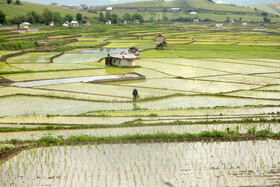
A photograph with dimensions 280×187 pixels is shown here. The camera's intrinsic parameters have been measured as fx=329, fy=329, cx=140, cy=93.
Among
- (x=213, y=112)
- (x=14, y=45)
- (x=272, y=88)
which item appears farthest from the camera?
(x=14, y=45)

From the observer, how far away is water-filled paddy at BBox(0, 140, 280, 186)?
674 centimetres

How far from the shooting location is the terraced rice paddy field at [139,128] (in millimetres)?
7086

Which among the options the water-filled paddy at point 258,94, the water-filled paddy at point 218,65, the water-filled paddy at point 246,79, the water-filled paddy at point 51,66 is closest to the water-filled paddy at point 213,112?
the water-filled paddy at point 258,94

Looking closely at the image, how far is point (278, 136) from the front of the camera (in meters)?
9.51

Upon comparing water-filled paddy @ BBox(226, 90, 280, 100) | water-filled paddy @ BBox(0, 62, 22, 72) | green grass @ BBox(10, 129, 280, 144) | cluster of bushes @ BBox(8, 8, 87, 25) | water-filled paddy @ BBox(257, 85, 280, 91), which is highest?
A: cluster of bushes @ BBox(8, 8, 87, 25)

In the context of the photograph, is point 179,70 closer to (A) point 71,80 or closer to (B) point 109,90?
(B) point 109,90

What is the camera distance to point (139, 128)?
35.1 feet

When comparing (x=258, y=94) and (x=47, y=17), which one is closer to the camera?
(x=258, y=94)

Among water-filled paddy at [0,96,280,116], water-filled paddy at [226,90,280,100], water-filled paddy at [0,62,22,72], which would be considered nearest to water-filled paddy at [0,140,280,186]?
water-filled paddy at [0,96,280,116]

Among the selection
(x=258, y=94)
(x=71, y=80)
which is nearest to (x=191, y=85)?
(x=258, y=94)

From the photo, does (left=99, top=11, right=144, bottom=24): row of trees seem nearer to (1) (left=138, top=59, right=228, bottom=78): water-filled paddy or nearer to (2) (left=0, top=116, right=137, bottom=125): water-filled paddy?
(1) (left=138, top=59, right=228, bottom=78): water-filled paddy

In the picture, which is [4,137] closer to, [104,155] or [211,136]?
[104,155]

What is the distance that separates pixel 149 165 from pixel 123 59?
18016mm

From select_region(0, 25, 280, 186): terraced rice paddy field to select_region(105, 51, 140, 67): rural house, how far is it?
234 cm
